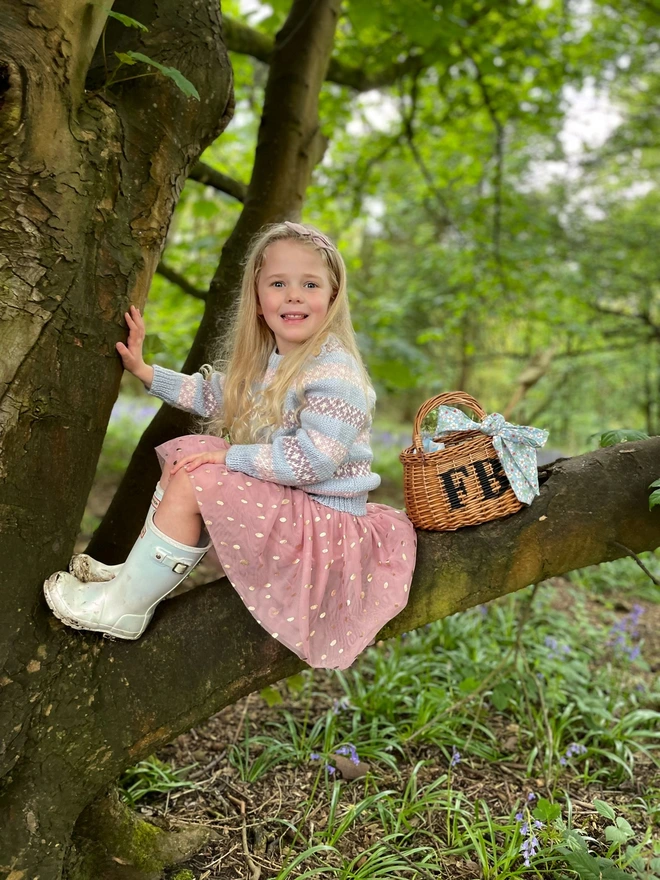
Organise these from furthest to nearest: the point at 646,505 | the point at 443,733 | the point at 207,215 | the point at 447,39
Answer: the point at 207,215, the point at 447,39, the point at 443,733, the point at 646,505

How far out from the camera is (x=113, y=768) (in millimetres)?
1572

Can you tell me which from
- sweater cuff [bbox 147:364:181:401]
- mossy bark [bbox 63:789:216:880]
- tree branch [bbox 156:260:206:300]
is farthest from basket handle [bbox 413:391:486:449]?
tree branch [bbox 156:260:206:300]

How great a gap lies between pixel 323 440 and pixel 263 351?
Answer: 54 centimetres

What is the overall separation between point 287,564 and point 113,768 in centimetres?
63

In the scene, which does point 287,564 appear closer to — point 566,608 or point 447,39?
point 566,608

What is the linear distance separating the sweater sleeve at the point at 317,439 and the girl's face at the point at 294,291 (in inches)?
8.1

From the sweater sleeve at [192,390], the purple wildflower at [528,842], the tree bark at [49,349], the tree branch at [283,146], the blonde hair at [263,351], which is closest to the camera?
the tree bark at [49,349]

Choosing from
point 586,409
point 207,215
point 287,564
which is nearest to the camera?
point 287,564

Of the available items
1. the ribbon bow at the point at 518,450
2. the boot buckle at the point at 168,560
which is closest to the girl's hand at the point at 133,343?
the boot buckle at the point at 168,560

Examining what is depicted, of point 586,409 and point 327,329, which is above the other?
point 327,329

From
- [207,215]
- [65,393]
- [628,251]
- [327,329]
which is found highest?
[628,251]

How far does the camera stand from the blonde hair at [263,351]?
1954 mm

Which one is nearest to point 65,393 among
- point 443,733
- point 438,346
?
point 443,733

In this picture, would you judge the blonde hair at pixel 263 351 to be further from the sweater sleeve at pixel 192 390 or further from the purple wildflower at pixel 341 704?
the purple wildflower at pixel 341 704
